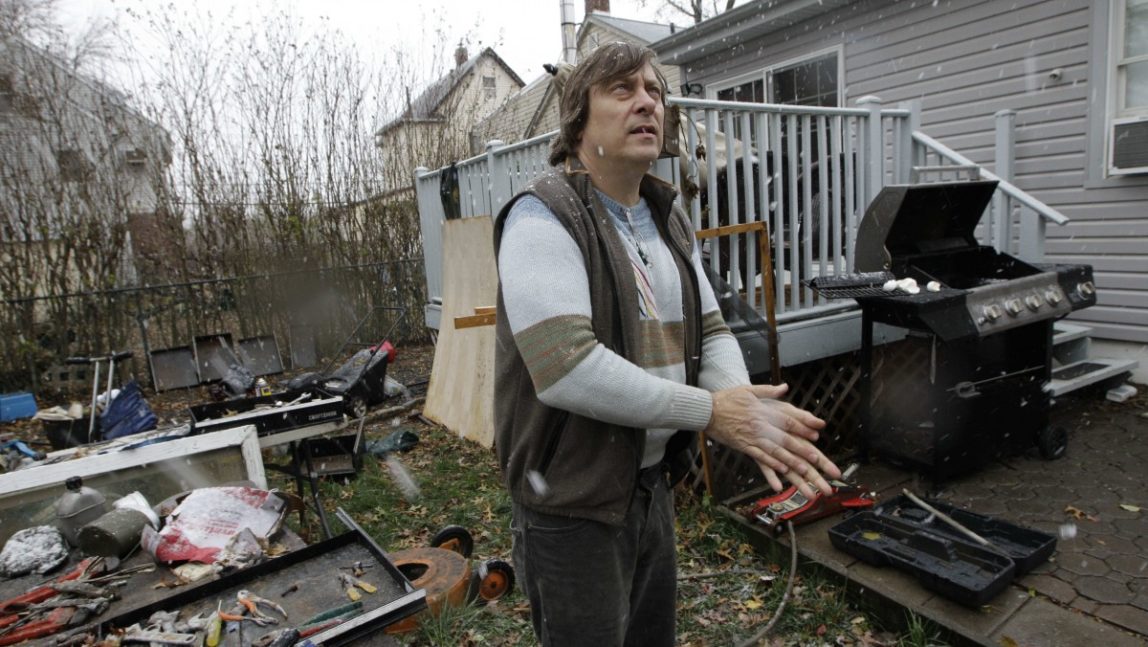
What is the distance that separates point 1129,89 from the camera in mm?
5840

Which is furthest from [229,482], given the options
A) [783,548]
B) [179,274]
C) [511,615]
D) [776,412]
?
[179,274]

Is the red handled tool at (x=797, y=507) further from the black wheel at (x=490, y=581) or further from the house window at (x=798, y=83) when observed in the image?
the house window at (x=798, y=83)

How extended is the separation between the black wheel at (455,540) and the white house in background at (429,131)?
25.7 ft

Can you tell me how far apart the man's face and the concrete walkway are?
8.18 feet

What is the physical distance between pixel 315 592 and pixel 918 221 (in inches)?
170

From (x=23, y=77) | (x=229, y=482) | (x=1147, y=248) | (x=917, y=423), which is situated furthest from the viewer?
(x=23, y=77)

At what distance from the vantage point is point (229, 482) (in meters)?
3.47

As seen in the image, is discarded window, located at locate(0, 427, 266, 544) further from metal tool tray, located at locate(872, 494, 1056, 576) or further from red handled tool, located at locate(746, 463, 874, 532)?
metal tool tray, located at locate(872, 494, 1056, 576)

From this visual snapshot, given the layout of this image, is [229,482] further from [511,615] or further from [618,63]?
[618,63]

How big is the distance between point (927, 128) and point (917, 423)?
16.3 ft

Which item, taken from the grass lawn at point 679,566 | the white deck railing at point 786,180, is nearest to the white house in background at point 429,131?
the white deck railing at point 786,180

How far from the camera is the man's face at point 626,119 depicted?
148cm

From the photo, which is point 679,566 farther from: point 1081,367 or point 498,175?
point 1081,367

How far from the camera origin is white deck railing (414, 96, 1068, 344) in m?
4.31
